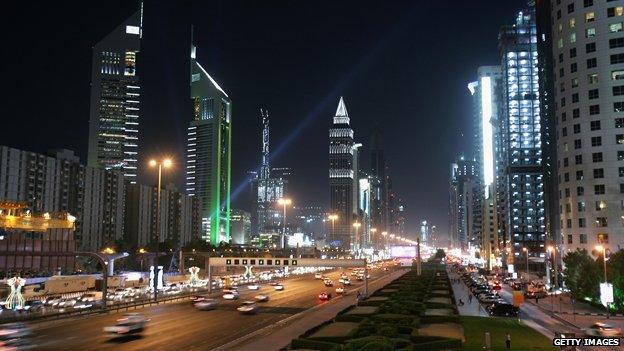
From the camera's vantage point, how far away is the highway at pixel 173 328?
4491 centimetres

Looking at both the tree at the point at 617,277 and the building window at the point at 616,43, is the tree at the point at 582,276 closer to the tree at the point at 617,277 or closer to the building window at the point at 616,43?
the tree at the point at 617,277

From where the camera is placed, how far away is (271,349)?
42625 mm

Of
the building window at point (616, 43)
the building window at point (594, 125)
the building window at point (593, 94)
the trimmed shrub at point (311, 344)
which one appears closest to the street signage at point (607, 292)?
the trimmed shrub at point (311, 344)

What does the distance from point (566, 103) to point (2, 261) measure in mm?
87871

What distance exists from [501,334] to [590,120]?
59.9 metres

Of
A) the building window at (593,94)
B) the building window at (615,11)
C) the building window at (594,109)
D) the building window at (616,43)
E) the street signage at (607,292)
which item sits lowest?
the street signage at (607,292)

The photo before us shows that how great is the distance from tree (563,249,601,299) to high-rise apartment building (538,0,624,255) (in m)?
9.62

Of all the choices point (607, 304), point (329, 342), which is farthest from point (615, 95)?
point (329, 342)

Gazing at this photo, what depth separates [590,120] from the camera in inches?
3898

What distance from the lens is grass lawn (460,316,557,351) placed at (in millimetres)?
43906

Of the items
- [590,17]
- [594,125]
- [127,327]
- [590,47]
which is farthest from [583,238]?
[127,327]

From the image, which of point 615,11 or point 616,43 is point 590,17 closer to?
point 615,11

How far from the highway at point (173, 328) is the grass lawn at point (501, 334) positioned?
19103 millimetres

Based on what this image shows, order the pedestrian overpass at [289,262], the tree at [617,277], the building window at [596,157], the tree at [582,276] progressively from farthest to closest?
1. the building window at [596,157]
2. the pedestrian overpass at [289,262]
3. the tree at [582,276]
4. the tree at [617,277]
